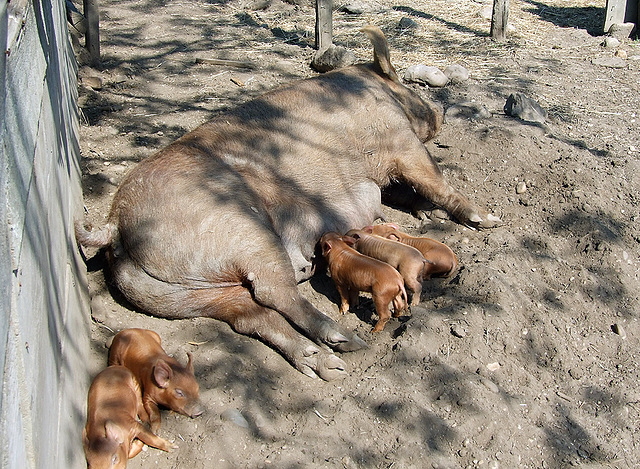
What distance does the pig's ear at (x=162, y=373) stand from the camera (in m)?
2.93

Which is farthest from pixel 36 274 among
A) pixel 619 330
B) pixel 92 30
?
pixel 92 30

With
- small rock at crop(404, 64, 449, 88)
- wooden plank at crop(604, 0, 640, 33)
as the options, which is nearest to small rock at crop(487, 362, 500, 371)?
small rock at crop(404, 64, 449, 88)

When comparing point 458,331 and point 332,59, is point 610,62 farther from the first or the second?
point 458,331

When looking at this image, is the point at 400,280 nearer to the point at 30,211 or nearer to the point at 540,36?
the point at 30,211

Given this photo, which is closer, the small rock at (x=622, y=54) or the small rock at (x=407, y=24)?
the small rock at (x=622, y=54)

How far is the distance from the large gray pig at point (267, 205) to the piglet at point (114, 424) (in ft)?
2.59

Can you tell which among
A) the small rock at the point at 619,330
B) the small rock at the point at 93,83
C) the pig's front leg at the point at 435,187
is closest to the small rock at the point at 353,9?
the small rock at the point at 93,83

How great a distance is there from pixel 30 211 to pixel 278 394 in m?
1.68

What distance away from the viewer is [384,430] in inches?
122

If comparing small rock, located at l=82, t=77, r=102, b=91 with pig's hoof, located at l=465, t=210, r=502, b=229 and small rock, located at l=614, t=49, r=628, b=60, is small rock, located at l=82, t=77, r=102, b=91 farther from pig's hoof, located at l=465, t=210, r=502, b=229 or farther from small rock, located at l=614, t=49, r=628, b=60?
small rock, located at l=614, t=49, r=628, b=60

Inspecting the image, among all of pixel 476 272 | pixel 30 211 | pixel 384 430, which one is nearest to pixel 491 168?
pixel 476 272

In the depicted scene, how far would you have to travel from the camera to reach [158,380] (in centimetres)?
293

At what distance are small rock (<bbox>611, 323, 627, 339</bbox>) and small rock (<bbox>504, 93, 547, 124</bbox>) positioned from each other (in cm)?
260

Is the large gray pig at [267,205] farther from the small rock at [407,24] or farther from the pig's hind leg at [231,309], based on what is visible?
the small rock at [407,24]
